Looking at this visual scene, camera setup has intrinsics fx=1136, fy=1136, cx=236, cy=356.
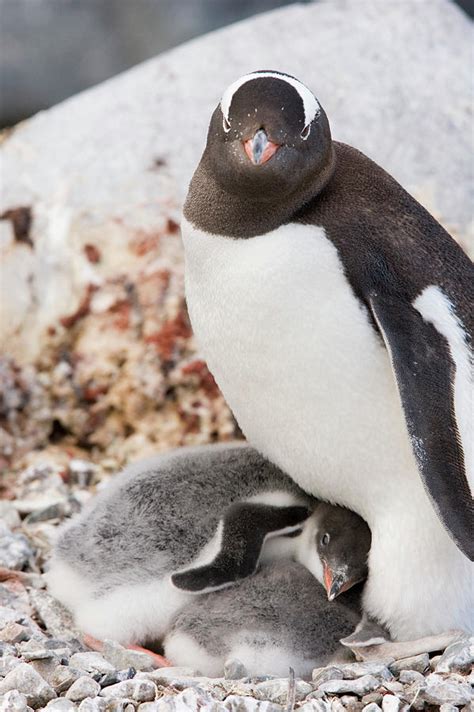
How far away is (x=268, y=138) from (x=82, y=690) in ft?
3.86

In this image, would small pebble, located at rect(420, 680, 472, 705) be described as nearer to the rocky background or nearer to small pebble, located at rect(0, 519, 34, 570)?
small pebble, located at rect(0, 519, 34, 570)

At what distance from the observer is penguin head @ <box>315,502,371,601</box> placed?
255 cm

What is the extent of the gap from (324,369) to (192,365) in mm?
1501

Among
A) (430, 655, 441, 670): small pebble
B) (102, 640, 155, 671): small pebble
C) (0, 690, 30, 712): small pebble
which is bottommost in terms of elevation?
(102, 640, 155, 671): small pebble

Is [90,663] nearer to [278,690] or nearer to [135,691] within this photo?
[135,691]

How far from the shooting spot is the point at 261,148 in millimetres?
2357

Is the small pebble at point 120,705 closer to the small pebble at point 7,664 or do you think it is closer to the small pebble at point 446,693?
the small pebble at point 7,664

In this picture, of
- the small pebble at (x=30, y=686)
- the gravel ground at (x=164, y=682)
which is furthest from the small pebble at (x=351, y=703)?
the small pebble at (x=30, y=686)

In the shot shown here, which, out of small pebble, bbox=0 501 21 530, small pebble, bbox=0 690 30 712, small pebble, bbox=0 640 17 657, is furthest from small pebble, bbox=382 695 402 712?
small pebble, bbox=0 501 21 530

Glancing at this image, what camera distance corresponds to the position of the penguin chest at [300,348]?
2.44m

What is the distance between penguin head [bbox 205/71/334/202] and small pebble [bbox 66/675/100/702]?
3.50 feet

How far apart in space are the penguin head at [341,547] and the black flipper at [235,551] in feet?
0.43

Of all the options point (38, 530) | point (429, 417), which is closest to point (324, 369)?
point (429, 417)

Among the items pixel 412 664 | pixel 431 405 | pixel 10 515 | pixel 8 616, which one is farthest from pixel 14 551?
pixel 431 405
